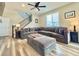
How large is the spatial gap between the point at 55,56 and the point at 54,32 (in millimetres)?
541

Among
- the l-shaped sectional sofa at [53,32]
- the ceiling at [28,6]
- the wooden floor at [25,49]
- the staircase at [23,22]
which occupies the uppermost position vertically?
the ceiling at [28,6]

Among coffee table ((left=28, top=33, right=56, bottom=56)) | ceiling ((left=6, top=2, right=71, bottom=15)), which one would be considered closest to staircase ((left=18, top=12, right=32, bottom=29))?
ceiling ((left=6, top=2, right=71, bottom=15))

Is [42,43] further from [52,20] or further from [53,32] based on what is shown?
[52,20]

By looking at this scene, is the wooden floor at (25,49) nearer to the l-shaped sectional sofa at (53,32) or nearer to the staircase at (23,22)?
the l-shaped sectional sofa at (53,32)

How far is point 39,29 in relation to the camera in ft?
8.04

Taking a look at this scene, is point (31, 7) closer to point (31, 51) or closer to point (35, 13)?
point (35, 13)

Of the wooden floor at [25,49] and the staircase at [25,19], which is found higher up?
the staircase at [25,19]

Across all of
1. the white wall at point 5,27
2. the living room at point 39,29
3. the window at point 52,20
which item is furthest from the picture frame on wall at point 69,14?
the white wall at point 5,27

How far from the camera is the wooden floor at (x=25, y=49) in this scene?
7.63ft

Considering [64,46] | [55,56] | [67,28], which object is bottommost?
[55,56]

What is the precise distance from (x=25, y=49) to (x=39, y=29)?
0.56 m

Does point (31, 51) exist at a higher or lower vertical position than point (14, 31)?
lower

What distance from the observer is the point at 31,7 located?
246 cm

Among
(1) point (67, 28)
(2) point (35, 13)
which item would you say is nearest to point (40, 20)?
(2) point (35, 13)
